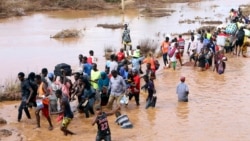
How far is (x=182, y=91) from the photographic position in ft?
44.2

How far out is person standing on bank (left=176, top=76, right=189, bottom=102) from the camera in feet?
43.8

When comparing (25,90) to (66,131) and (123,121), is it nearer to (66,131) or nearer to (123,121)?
(66,131)

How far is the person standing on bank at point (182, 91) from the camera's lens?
13.4 meters

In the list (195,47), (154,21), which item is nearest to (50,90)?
(195,47)

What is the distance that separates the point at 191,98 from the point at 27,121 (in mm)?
4913

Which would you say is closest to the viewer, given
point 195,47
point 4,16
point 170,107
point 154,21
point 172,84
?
point 170,107

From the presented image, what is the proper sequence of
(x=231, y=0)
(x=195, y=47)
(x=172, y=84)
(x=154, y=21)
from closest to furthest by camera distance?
1. (x=172, y=84)
2. (x=195, y=47)
3. (x=154, y=21)
4. (x=231, y=0)

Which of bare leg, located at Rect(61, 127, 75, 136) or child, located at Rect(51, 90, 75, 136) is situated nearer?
child, located at Rect(51, 90, 75, 136)

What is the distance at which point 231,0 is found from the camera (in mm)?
59781

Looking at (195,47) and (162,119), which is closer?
(162,119)

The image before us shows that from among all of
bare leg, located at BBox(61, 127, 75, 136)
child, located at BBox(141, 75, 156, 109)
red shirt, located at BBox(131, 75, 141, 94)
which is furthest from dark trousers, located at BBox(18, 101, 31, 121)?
child, located at BBox(141, 75, 156, 109)

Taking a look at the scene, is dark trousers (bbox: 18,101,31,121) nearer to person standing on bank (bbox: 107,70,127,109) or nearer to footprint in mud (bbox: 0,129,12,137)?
footprint in mud (bbox: 0,129,12,137)

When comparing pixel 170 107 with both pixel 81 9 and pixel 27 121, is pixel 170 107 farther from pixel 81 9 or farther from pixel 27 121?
pixel 81 9

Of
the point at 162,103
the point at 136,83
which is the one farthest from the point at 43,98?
the point at 162,103
